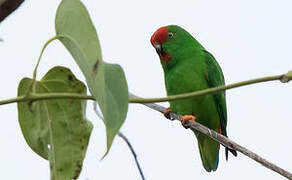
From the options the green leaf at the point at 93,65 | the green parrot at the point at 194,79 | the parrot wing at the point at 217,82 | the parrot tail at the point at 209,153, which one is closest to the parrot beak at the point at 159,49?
the green parrot at the point at 194,79

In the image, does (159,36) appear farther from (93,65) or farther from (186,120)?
(93,65)

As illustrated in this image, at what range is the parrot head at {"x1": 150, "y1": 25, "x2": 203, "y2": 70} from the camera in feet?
12.5

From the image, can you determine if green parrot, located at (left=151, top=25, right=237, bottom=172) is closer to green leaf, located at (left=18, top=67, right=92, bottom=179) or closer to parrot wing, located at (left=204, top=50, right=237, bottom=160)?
parrot wing, located at (left=204, top=50, right=237, bottom=160)

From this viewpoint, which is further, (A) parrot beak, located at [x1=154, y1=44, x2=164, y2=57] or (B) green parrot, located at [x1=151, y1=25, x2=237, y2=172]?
(A) parrot beak, located at [x1=154, y1=44, x2=164, y2=57]

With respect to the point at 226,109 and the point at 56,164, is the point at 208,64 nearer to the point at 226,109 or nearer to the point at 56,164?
the point at 226,109

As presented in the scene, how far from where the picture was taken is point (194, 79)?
3660 mm

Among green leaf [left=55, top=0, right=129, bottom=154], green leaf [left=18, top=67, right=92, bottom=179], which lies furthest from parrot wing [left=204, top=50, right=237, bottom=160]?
green leaf [left=55, top=0, right=129, bottom=154]

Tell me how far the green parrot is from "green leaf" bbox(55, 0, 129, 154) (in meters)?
2.43

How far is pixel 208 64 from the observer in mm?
3820

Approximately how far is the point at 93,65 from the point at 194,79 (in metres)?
2.68

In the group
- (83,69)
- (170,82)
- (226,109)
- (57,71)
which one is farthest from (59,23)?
(226,109)

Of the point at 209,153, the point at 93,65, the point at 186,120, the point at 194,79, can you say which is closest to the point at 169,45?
the point at 194,79

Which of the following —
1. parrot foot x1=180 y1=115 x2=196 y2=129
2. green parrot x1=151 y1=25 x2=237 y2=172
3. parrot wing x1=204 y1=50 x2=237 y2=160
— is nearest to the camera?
parrot foot x1=180 y1=115 x2=196 y2=129

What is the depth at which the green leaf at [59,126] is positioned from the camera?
1374mm
